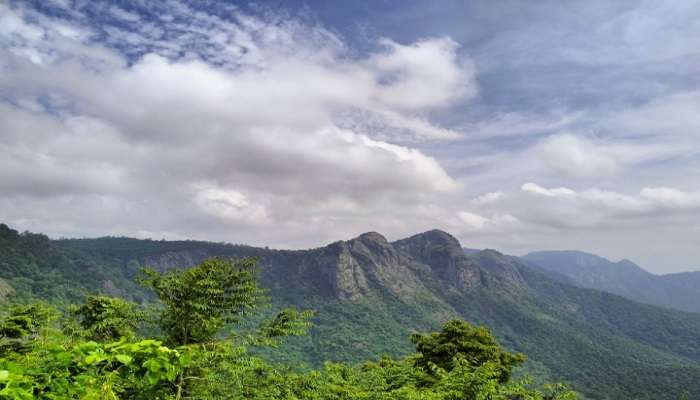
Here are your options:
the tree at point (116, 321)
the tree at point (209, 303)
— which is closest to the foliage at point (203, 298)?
the tree at point (209, 303)

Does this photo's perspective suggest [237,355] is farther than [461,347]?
No

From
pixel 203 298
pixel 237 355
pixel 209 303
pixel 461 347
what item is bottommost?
pixel 461 347

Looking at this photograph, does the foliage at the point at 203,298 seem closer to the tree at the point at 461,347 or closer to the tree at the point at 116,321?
the tree at the point at 116,321

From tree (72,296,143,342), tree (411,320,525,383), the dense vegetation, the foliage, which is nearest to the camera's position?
the dense vegetation

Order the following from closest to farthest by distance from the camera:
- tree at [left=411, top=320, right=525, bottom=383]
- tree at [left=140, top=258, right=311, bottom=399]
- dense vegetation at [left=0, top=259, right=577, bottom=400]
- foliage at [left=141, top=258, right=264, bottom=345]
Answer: dense vegetation at [left=0, top=259, right=577, bottom=400] < tree at [left=140, top=258, right=311, bottom=399] < foliage at [left=141, top=258, right=264, bottom=345] < tree at [left=411, top=320, right=525, bottom=383]

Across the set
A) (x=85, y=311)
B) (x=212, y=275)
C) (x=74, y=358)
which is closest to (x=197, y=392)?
(x=212, y=275)

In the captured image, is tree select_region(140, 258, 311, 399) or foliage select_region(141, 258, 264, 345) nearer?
tree select_region(140, 258, 311, 399)

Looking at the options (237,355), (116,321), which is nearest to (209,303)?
(237,355)

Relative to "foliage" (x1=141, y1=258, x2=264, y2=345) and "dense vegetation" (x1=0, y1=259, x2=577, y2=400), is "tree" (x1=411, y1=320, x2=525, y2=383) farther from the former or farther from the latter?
"foliage" (x1=141, y1=258, x2=264, y2=345)

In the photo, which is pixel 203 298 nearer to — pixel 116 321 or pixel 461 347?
pixel 116 321

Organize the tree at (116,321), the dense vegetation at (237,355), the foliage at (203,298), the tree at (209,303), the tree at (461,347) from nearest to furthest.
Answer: the dense vegetation at (237,355)
the tree at (209,303)
the foliage at (203,298)
the tree at (116,321)
the tree at (461,347)

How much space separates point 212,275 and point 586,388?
175m

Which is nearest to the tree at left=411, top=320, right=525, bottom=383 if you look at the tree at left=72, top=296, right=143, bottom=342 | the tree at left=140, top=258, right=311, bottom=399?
the tree at left=140, top=258, right=311, bottom=399

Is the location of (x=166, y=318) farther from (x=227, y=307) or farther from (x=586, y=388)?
(x=586, y=388)
